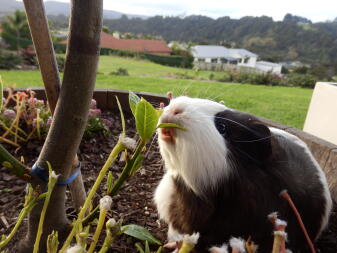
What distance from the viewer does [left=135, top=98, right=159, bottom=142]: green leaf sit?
64cm

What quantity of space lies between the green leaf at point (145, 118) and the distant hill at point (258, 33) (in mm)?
27445

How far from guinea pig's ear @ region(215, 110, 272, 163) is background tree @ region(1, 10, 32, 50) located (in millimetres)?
19797

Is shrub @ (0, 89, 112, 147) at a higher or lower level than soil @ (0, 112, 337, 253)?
higher

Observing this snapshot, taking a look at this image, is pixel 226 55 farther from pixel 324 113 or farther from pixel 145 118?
pixel 145 118

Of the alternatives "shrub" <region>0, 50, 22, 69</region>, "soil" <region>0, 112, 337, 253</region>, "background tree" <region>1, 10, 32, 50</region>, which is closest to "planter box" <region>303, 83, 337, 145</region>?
"soil" <region>0, 112, 337, 253</region>

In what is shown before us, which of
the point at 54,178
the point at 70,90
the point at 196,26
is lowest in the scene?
the point at 54,178

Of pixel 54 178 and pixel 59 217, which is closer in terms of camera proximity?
pixel 54 178

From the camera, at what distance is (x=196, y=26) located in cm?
4662

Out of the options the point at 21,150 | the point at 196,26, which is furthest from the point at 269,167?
the point at 196,26

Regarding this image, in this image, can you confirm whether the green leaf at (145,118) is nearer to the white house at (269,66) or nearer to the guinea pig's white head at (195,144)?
the guinea pig's white head at (195,144)

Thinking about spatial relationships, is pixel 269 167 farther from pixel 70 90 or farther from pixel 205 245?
pixel 70 90

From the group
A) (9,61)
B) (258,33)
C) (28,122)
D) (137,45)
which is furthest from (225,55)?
(28,122)

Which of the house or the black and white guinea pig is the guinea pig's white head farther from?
the house

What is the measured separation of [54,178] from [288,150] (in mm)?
1214
